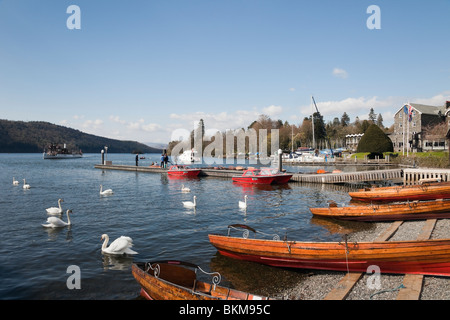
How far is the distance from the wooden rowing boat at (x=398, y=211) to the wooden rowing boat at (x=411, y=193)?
379 centimetres

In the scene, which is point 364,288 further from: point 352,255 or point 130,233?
point 130,233

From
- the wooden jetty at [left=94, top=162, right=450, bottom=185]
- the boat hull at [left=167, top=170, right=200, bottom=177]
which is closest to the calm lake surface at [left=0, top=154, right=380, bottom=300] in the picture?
the wooden jetty at [left=94, top=162, right=450, bottom=185]

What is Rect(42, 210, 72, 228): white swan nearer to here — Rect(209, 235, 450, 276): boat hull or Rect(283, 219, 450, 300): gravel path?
Rect(209, 235, 450, 276): boat hull

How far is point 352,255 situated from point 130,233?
39.6 feet

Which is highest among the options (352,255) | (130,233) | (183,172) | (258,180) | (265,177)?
(183,172)

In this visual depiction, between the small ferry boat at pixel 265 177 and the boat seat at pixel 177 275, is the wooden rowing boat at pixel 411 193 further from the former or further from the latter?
the boat seat at pixel 177 275

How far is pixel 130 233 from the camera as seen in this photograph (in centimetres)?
1628

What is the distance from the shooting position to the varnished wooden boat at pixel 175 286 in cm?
706

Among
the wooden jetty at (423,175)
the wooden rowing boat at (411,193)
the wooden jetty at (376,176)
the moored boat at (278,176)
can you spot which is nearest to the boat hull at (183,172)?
the moored boat at (278,176)

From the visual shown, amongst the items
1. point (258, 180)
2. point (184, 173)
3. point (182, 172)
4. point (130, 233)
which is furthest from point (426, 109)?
point (130, 233)
